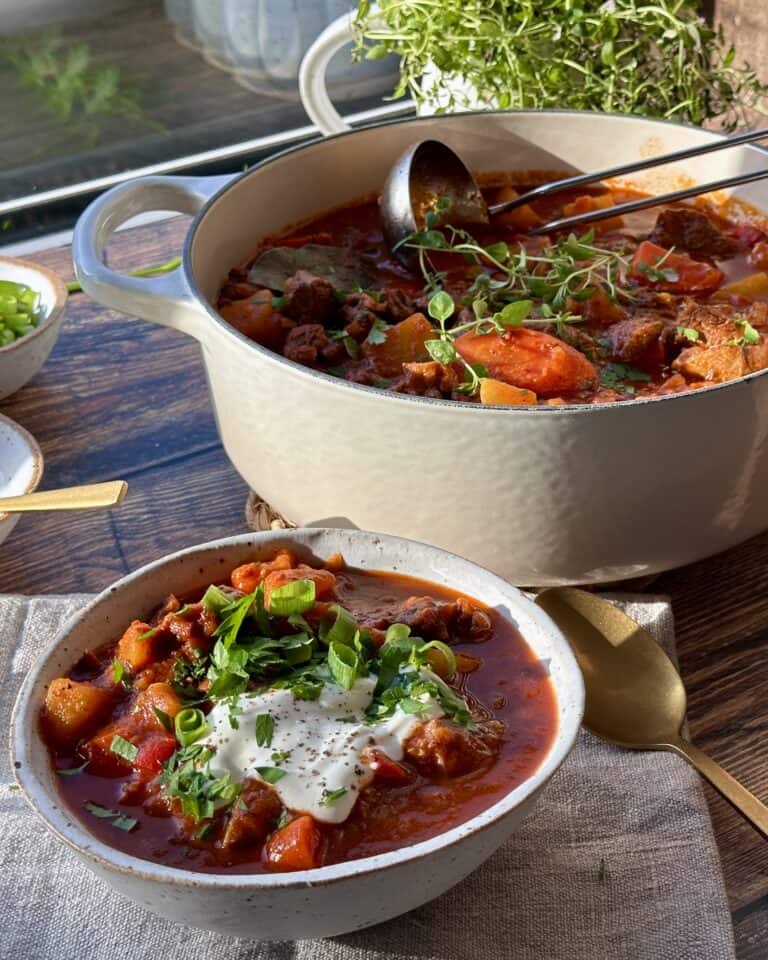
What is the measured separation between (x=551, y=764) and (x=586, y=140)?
1640 millimetres

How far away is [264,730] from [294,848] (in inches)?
4.7

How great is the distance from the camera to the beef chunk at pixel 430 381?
5.87 feet

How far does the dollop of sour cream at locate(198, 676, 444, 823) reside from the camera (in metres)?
1.15

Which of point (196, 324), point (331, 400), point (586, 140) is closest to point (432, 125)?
point (586, 140)

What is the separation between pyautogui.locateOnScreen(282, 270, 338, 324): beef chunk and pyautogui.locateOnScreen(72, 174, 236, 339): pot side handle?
27cm

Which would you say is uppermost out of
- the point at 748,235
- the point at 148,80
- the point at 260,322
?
the point at 260,322

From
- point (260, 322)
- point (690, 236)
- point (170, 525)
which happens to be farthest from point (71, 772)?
point (690, 236)

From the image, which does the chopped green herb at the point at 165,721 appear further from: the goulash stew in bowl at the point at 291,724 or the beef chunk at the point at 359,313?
the beef chunk at the point at 359,313

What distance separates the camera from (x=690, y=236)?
91.4 inches

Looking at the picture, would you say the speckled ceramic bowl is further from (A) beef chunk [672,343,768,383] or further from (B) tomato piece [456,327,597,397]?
(A) beef chunk [672,343,768,383]

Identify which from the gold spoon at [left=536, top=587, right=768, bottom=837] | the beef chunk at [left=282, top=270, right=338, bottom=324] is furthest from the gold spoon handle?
the beef chunk at [left=282, top=270, right=338, bottom=324]

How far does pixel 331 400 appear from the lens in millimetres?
1544

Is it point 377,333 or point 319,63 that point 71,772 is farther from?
point 319,63

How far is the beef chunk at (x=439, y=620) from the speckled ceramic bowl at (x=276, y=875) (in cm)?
4
